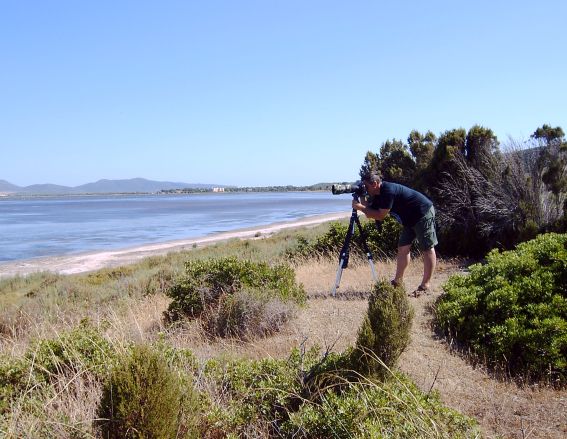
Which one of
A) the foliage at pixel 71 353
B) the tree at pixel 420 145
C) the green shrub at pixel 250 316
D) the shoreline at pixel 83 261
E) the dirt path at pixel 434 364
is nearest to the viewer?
the dirt path at pixel 434 364

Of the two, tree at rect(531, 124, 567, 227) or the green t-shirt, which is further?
tree at rect(531, 124, 567, 227)

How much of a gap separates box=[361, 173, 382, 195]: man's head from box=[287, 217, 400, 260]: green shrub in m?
4.02

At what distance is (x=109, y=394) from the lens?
9.75ft

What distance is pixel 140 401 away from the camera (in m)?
2.83

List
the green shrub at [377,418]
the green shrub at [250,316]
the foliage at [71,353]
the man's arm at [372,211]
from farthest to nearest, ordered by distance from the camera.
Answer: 1. the man's arm at [372,211]
2. the green shrub at [250,316]
3. the foliage at [71,353]
4. the green shrub at [377,418]

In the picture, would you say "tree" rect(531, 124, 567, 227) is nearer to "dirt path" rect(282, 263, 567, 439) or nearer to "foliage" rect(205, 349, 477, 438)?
"dirt path" rect(282, 263, 567, 439)

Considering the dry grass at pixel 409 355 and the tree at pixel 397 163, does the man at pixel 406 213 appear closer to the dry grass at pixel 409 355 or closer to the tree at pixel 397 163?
the dry grass at pixel 409 355

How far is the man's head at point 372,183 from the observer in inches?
277

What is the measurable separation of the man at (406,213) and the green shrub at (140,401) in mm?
4654

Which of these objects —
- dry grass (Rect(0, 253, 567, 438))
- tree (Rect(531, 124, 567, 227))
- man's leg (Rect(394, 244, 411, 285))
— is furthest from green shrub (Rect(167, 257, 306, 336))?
tree (Rect(531, 124, 567, 227))

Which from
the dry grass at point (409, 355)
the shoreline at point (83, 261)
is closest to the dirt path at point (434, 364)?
the dry grass at point (409, 355)

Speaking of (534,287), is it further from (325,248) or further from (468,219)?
(325,248)

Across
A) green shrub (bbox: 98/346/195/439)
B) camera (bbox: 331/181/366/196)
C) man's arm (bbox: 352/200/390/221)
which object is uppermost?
camera (bbox: 331/181/366/196)

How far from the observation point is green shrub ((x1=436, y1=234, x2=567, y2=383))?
484 cm
